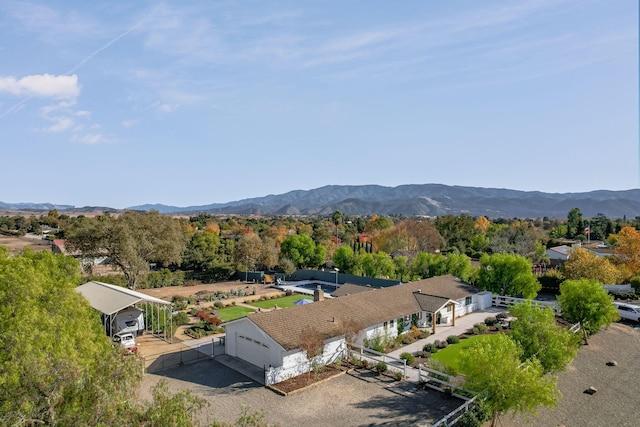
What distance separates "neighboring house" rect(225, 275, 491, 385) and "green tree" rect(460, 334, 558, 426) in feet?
29.9

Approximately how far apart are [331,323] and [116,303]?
15219 mm

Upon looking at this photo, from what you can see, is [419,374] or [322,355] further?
[322,355]

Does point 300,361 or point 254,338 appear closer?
point 300,361

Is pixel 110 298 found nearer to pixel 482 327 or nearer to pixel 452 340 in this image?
pixel 452 340

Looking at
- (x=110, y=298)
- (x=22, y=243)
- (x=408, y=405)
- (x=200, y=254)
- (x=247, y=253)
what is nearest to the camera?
(x=408, y=405)

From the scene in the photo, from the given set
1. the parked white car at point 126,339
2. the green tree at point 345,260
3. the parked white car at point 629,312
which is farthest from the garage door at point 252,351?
the green tree at point 345,260

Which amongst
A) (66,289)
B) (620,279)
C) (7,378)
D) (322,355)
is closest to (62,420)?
(7,378)

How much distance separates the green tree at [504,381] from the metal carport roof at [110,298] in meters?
20.4

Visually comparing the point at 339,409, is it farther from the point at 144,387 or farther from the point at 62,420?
the point at 62,420

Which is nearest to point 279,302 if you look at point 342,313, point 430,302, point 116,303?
point 430,302

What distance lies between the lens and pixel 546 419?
19094 millimetres

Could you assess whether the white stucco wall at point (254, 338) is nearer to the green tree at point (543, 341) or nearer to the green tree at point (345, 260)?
the green tree at point (543, 341)

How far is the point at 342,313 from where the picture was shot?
28234 millimetres

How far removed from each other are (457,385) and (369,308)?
9.97 meters
